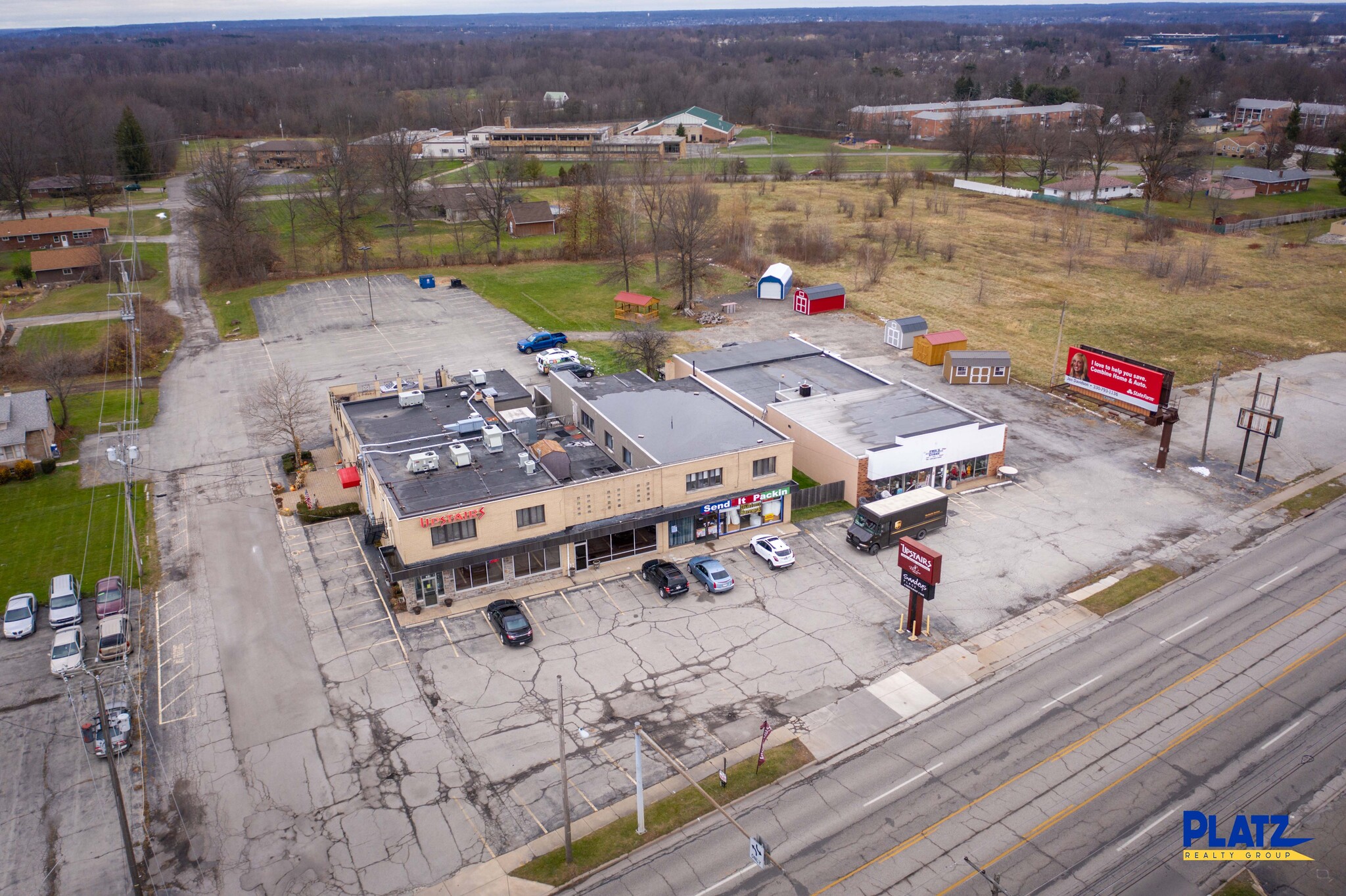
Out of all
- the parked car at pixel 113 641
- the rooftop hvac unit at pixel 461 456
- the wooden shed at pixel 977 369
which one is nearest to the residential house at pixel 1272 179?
the wooden shed at pixel 977 369

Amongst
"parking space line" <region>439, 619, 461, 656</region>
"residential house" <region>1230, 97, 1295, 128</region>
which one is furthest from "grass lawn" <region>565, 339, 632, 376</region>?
"residential house" <region>1230, 97, 1295, 128</region>

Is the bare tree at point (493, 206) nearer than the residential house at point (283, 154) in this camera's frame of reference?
Yes

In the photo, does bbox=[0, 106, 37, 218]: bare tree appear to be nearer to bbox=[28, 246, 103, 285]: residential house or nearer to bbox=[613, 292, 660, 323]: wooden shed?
bbox=[28, 246, 103, 285]: residential house

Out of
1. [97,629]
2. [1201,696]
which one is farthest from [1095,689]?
[97,629]

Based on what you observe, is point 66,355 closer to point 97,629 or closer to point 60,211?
point 97,629

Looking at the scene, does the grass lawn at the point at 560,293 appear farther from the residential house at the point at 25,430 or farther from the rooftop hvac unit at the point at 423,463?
the rooftop hvac unit at the point at 423,463

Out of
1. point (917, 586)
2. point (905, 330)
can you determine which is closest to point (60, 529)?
point (917, 586)
